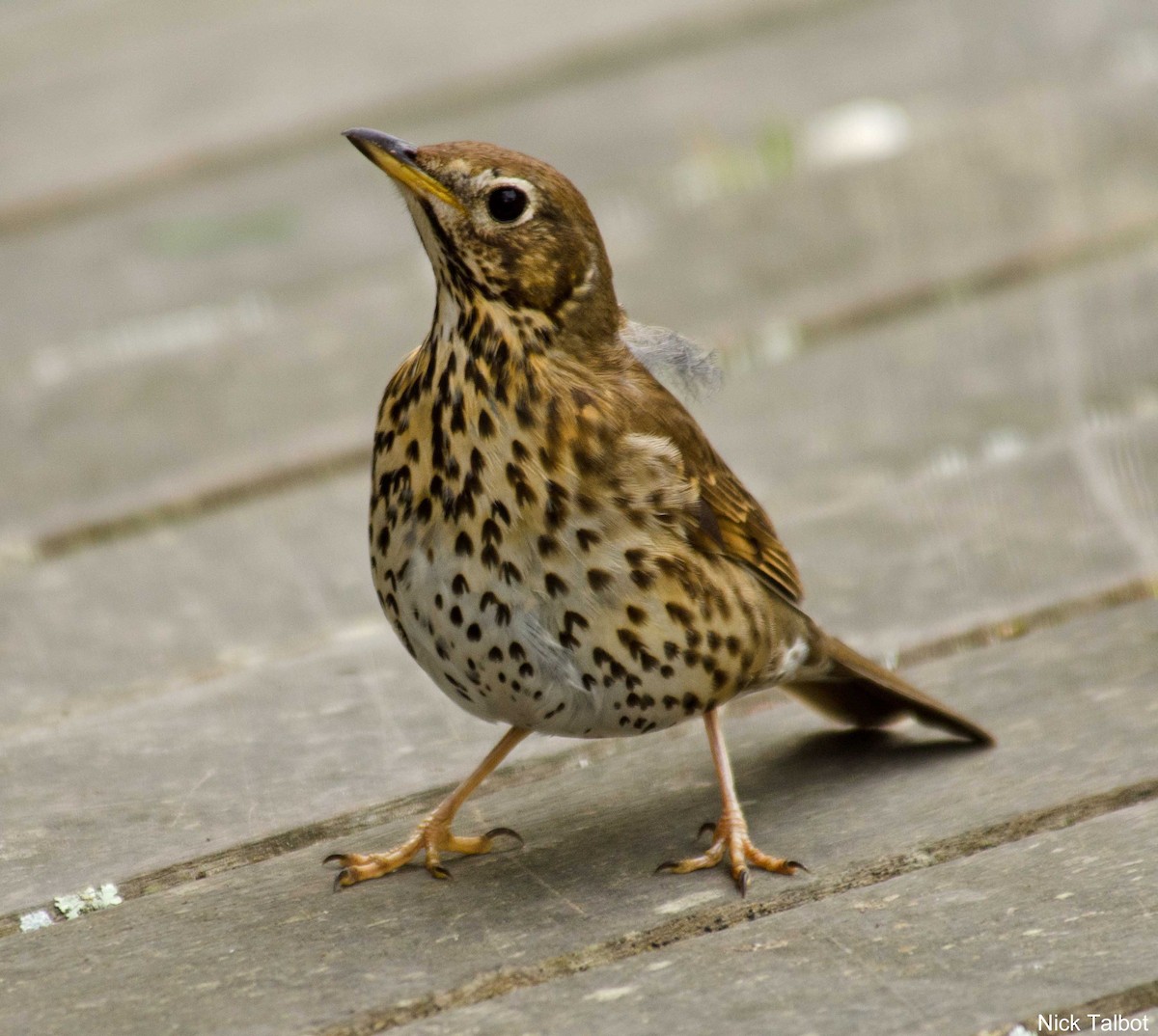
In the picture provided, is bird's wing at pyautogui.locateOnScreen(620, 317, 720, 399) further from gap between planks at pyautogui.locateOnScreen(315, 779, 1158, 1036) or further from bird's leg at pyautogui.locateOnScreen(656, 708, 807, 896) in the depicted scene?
gap between planks at pyautogui.locateOnScreen(315, 779, 1158, 1036)

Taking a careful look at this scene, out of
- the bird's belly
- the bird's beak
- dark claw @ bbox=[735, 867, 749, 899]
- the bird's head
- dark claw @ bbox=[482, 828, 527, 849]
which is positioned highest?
the bird's beak

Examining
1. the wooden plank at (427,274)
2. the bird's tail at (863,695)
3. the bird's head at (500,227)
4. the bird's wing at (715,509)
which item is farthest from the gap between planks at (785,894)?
the wooden plank at (427,274)

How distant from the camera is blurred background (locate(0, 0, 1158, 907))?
11.7 feet

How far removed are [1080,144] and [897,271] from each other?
104cm

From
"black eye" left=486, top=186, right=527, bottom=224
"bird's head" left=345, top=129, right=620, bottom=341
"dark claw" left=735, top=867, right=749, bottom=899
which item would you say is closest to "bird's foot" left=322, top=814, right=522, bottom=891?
"dark claw" left=735, top=867, right=749, bottom=899

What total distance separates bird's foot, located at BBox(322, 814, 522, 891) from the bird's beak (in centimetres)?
90

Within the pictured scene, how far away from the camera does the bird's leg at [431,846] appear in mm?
2812

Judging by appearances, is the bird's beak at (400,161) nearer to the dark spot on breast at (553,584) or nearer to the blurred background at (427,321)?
the dark spot on breast at (553,584)

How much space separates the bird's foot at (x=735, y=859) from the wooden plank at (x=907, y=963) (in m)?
0.18

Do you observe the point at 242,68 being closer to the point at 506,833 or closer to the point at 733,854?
the point at 506,833

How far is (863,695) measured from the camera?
333 centimetres

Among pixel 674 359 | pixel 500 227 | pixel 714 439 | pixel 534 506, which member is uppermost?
pixel 500 227

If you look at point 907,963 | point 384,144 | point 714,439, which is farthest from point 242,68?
point 907,963

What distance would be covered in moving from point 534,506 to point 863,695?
0.80 metres
